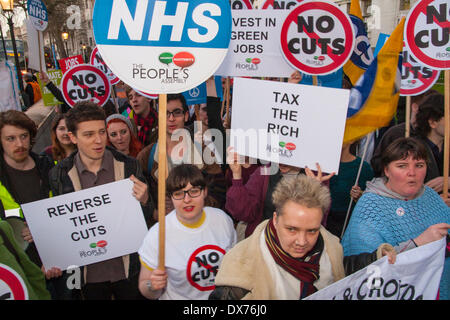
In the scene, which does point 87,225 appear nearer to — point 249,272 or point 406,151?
point 249,272

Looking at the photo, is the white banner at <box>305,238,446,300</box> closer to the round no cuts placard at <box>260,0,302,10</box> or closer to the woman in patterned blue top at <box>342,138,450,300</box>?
the woman in patterned blue top at <box>342,138,450,300</box>

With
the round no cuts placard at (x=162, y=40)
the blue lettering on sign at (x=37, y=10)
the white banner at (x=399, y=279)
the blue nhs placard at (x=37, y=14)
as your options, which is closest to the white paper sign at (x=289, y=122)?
the round no cuts placard at (x=162, y=40)

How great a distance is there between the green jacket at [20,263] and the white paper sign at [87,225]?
42cm

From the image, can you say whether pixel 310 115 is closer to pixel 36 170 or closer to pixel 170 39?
pixel 170 39

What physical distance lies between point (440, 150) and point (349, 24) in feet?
4.95

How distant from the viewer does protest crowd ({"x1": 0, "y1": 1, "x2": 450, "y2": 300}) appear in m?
1.83

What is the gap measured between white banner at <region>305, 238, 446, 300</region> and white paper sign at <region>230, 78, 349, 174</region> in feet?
2.41

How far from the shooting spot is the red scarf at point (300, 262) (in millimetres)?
1798

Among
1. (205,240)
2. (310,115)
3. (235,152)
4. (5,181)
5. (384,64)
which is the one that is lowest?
(205,240)

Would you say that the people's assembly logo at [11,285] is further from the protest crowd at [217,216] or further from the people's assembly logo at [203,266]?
the people's assembly logo at [203,266]
